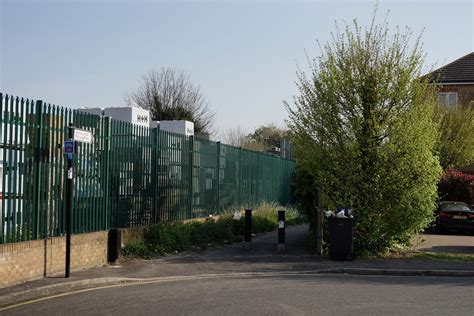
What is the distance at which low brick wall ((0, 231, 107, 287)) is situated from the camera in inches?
381

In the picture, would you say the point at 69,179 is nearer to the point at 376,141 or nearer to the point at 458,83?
the point at 376,141

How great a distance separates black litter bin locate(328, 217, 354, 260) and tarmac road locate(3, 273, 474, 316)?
2.08 m

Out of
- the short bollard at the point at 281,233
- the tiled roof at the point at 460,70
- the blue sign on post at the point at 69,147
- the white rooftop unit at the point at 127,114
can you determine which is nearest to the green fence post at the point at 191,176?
the white rooftop unit at the point at 127,114

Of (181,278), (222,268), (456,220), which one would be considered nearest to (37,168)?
(181,278)

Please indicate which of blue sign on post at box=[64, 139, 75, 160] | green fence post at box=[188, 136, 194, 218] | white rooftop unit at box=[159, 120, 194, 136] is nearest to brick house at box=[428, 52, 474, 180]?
white rooftop unit at box=[159, 120, 194, 136]

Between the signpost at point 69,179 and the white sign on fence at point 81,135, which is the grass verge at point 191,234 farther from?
the white sign on fence at point 81,135

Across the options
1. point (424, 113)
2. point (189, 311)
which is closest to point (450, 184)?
point (424, 113)

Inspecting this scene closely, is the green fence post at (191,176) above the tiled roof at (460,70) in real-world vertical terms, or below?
below

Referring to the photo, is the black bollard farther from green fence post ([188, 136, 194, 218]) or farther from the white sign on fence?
the white sign on fence

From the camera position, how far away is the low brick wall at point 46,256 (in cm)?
967

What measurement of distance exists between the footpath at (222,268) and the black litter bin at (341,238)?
249 mm

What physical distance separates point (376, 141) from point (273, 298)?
21.5 ft

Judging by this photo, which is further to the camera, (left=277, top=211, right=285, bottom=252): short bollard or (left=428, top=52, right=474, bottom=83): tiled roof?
(left=428, top=52, right=474, bottom=83): tiled roof

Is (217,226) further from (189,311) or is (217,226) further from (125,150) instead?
(189,311)
